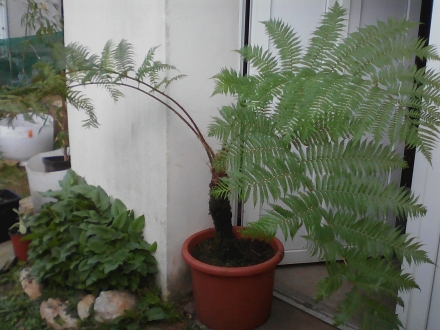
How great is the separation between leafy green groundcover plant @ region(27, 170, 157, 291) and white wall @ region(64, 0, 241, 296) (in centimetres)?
10

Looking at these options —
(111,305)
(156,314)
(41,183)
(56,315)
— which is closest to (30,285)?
(56,315)

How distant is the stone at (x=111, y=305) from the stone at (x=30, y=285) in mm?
475

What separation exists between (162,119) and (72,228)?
0.86m

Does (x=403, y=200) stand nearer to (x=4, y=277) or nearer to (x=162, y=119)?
(x=162, y=119)

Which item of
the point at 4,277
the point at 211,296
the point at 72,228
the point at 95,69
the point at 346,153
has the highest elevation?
the point at 95,69

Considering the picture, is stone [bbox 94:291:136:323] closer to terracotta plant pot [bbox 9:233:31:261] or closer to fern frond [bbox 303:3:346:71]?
terracotta plant pot [bbox 9:233:31:261]

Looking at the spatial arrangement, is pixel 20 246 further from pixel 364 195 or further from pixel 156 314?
pixel 364 195

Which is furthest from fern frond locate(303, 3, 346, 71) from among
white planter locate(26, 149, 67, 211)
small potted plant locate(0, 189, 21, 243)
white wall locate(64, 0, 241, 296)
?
small potted plant locate(0, 189, 21, 243)

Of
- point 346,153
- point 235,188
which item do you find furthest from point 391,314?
point 235,188

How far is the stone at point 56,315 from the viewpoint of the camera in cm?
210

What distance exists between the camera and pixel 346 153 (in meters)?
1.34

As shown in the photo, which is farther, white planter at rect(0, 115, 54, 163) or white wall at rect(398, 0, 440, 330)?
white planter at rect(0, 115, 54, 163)

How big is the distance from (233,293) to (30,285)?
126cm

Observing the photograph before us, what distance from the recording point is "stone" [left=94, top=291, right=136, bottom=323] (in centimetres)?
206
